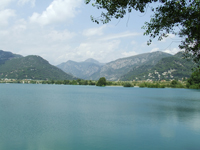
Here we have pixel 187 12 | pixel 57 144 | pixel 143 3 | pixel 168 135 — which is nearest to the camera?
pixel 187 12

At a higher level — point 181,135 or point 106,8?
point 106,8

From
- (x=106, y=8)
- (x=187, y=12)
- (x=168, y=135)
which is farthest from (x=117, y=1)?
(x=168, y=135)

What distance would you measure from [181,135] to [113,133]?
24.5ft

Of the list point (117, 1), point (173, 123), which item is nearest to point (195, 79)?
point (173, 123)

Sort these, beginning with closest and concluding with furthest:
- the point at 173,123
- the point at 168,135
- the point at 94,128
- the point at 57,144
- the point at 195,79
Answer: the point at 57,144, the point at 168,135, the point at 94,128, the point at 173,123, the point at 195,79

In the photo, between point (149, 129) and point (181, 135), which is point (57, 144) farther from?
point (181, 135)

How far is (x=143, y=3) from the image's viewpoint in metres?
13.2

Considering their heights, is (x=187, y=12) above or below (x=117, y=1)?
below

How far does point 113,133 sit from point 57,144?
6676 mm

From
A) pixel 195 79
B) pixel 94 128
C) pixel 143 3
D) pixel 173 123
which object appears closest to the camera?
pixel 143 3

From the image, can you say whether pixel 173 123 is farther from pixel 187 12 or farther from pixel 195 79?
pixel 195 79

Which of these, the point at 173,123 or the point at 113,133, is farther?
the point at 173,123

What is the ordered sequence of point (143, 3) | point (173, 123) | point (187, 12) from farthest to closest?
point (173, 123), point (143, 3), point (187, 12)

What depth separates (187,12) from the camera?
40.3 feet
